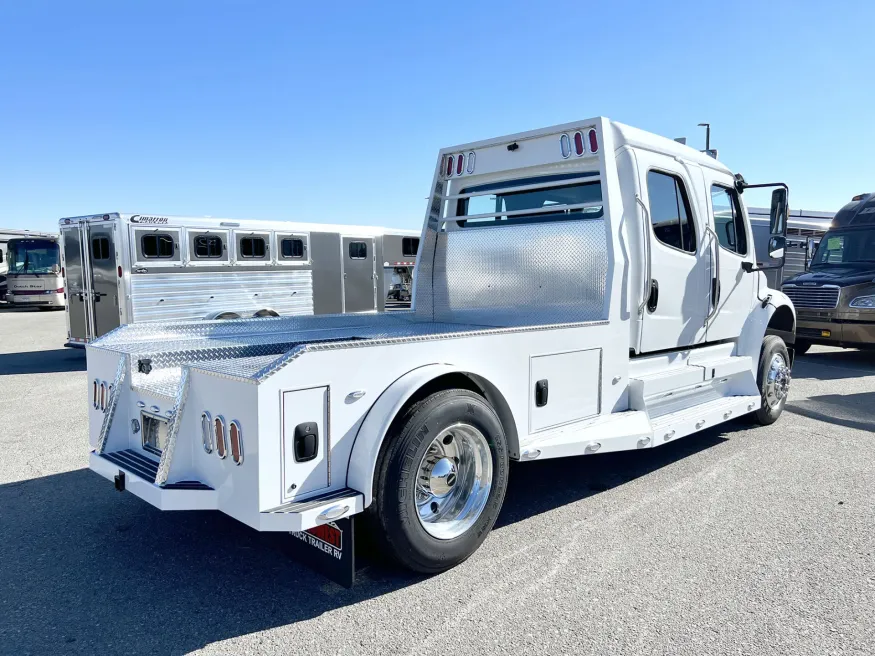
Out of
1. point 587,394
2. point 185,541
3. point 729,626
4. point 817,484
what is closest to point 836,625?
point 729,626

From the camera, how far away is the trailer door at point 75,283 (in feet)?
35.6

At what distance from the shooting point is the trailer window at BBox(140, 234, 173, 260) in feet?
34.0

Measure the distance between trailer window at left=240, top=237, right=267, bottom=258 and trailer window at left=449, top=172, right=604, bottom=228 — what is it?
692 centimetres

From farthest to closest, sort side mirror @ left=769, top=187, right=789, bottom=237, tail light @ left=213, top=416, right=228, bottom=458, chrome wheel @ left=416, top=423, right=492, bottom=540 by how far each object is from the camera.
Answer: side mirror @ left=769, top=187, right=789, bottom=237 → chrome wheel @ left=416, top=423, right=492, bottom=540 → tail light @ left=213, top=416, right=228, bottom=458

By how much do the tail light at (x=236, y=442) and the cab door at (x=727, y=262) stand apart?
14.0ft

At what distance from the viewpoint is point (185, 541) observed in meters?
3.81

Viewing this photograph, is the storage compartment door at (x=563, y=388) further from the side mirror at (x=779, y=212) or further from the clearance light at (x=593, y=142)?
the side mirror at (x=779, y=212)

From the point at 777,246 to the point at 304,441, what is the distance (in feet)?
15.5

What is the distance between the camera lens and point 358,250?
45.0ft

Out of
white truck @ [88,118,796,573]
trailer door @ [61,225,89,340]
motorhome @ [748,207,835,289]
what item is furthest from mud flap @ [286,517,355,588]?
motorhome @ [748,207,835,289]

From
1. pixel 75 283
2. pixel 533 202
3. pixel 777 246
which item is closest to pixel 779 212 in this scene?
pixel 777 246

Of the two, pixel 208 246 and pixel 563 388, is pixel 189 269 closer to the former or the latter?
pixel 208 246

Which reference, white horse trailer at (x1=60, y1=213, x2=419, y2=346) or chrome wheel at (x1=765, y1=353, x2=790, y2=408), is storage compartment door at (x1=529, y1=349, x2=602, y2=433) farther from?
white horse trailer at (x1=60, y1=213, x2=419, y2=346)

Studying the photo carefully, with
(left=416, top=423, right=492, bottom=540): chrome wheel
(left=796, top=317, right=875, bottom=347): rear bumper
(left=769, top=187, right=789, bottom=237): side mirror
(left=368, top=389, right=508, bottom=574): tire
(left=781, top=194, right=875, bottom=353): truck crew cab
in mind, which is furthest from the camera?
(left=781, top=194, right=875, bottom=353): truck crew cab
